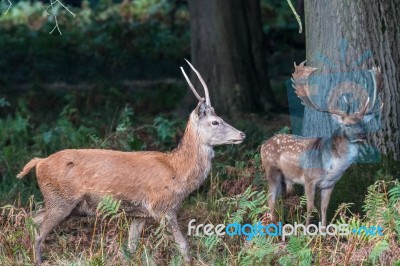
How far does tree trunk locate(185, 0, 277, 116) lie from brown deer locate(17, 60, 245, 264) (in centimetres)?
564

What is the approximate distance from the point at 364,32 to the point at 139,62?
10.6 meters

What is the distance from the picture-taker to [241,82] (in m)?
15.3

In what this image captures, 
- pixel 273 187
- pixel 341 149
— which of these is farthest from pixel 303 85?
pixel 273 187

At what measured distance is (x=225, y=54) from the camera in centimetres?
1524

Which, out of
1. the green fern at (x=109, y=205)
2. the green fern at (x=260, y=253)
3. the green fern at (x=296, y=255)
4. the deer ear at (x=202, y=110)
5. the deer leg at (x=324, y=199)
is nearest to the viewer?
the green fern at (x=296, y=255)

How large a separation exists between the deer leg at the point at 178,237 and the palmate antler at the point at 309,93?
5.37 ft

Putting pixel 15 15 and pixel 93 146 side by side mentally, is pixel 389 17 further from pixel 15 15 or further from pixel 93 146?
pixel 15 15

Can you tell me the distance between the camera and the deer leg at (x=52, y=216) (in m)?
9.27

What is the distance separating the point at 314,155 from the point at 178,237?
1403mm

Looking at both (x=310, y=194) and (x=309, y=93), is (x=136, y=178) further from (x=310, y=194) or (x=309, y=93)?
(x=309, y=93)

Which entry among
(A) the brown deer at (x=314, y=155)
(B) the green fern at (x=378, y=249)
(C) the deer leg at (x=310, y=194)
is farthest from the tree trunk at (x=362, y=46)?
(B) the green fern at (x=378, y=249)

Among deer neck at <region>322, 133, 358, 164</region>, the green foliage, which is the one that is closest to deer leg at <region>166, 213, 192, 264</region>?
the green foliage

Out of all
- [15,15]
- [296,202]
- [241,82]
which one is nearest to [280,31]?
[15,15]

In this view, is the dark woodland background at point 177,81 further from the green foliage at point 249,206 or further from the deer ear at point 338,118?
the deer ear at point 338,118
